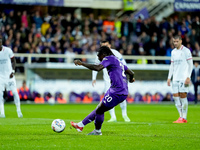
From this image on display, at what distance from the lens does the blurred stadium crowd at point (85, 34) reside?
27453 mm

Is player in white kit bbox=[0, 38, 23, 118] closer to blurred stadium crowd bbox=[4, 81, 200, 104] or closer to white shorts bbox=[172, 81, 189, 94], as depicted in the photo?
white shorts bbox=[172, 81, 189, 94]

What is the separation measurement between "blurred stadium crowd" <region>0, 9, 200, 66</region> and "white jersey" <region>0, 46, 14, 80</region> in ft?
39.8

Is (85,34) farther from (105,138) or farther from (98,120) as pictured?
(105,138)

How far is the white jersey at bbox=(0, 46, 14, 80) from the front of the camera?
14352 millimetres

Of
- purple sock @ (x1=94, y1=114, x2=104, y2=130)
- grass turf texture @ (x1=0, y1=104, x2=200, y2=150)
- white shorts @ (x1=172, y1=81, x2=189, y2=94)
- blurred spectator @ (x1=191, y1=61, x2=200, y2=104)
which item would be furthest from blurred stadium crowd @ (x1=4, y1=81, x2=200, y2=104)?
purple sock @ (x1=94, y1=114, x2=104, y2=130)

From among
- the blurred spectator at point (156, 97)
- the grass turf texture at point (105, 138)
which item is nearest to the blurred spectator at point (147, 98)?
the blurred spectator at point (156, 97)

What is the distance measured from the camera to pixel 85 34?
3000 centimetres

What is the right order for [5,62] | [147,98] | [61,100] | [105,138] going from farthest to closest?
[147,98] → [61,100] → [5,62] → [105,138]

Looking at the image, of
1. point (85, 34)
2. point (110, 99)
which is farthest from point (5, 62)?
point (85, 34)

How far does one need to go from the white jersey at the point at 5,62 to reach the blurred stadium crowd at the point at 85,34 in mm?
12146

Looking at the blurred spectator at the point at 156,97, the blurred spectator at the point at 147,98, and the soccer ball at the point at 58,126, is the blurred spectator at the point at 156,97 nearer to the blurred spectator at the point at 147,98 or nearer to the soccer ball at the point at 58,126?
the blurred spectator at the point at 147,98

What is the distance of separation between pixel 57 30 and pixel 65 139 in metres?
20.8

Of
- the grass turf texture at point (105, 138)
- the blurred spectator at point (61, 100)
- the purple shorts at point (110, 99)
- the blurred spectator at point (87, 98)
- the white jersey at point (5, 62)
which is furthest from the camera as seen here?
the blurred spectator at point (87, 98)

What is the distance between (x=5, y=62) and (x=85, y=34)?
15877 millimetres
